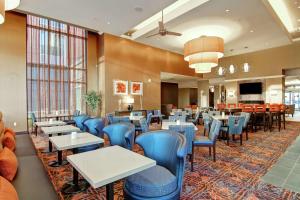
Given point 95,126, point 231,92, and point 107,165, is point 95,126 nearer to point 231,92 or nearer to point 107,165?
point 107,165

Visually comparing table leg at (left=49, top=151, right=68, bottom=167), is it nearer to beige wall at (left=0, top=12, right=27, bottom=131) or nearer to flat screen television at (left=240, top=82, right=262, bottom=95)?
beige wall at (left=0, top=12, right=27, bottom=131)

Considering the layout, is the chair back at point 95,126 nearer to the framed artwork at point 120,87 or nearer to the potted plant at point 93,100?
the potted plant at point 93,100

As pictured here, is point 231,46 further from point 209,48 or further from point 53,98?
point 53,98

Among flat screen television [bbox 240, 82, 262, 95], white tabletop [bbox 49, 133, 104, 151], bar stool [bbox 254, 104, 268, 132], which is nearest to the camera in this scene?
white tabletop [bbox 49, 133, 104, 151]

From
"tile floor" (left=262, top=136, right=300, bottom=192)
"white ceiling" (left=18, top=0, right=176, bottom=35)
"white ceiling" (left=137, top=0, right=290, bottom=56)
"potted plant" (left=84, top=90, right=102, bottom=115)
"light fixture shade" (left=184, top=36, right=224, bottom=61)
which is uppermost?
"white ceiling" (left=137, top=0, right=290, bottom=56)

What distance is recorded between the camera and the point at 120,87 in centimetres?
908

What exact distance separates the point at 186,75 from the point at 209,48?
294 inches

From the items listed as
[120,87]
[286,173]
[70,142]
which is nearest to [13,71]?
[120,87]

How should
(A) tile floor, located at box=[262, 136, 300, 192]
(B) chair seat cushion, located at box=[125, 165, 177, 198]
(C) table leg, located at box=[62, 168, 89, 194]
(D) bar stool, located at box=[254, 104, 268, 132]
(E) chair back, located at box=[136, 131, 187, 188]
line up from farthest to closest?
(D) bar stool, located at box=[254, 104, 268, 132] < (A) tile floor, located at box=[262, 136, 300, 192] < (C) table leg, located at box=[62, 168, 89, 194] < (E) chair back, located at box=[136, 131, 187, 188] < (B) chair seat cushion, located at box=[125, 165, 177, 198]

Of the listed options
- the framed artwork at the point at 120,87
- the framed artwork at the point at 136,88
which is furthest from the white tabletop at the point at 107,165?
the framed artwork at the point at 136,88

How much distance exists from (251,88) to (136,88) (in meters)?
8.22

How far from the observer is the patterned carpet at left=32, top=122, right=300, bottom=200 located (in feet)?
8.45

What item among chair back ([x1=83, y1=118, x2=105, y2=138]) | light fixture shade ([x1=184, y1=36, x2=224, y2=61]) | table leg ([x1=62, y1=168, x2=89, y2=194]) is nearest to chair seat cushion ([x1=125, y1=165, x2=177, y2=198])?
table leg ([x1=62, y1=168, x2=89, y2=194])

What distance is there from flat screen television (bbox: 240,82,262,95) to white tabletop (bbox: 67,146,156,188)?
41.9 feet
